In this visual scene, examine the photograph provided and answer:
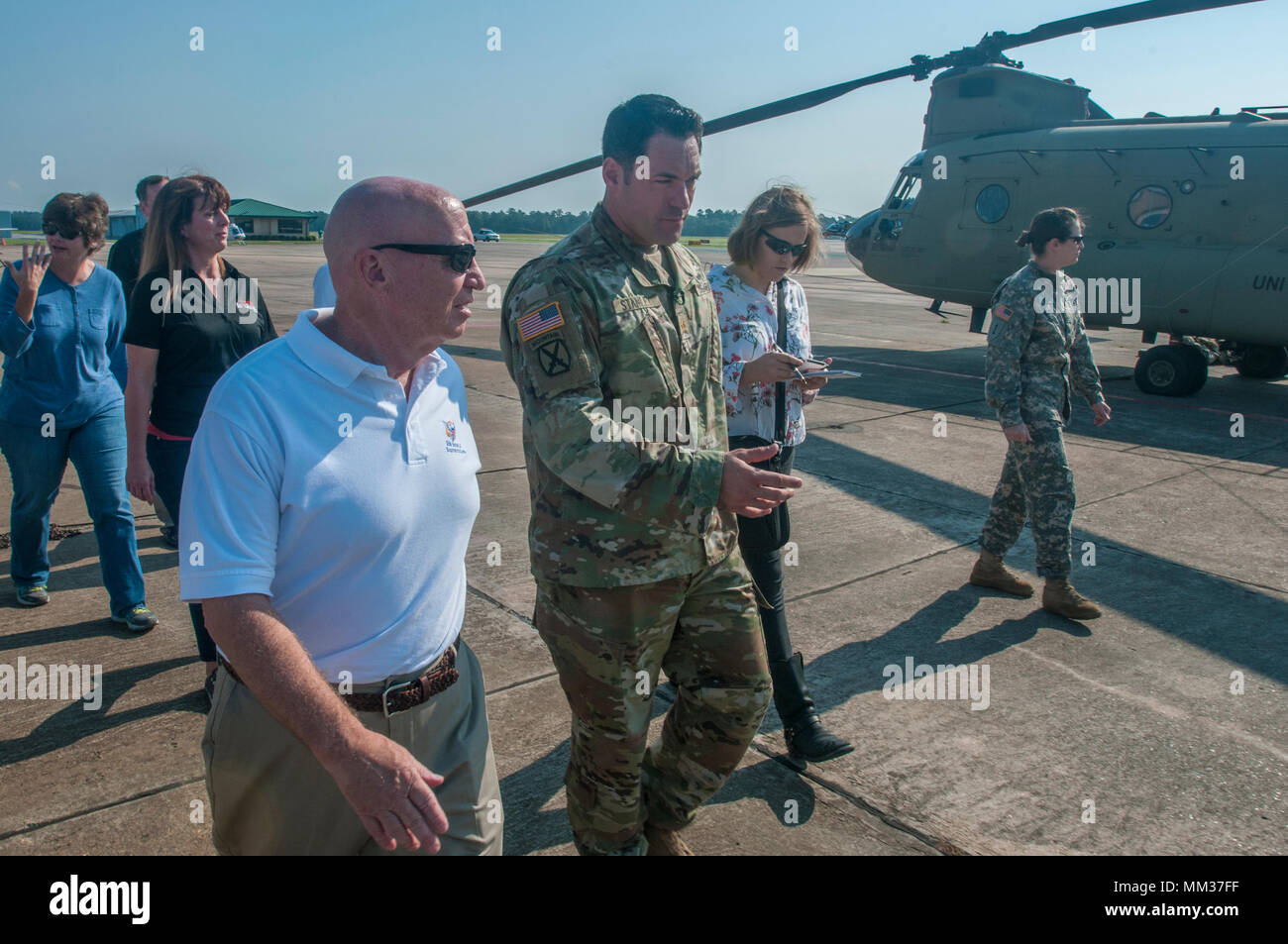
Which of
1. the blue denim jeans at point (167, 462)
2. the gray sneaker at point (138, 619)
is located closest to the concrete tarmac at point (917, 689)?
the gray sneaker at point (138, 619)

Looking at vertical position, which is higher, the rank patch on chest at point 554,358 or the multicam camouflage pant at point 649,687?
the rank patch on chest at point 554,358

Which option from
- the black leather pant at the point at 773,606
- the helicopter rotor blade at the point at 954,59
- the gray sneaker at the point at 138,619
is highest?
the helicopter rotor blade at the point at 954,59

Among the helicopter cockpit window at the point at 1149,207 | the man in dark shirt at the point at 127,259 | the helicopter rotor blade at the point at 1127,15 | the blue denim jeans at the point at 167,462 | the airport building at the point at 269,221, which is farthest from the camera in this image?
the airport building at the point at 269,221

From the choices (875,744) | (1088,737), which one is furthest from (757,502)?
(1088,737)

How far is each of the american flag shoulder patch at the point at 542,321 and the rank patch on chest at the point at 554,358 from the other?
3cm

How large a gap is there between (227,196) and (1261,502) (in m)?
6.69

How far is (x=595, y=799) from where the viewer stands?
7.77 feet

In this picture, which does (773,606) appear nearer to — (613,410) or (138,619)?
(613,410)

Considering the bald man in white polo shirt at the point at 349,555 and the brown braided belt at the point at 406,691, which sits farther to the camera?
the brown braided belt at the point at 406,691

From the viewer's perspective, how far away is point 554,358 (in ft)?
6.94

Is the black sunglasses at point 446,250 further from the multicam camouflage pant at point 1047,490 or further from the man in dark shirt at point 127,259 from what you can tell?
the man in dark shirt at point 127,259

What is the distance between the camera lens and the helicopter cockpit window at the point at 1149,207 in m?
10.2

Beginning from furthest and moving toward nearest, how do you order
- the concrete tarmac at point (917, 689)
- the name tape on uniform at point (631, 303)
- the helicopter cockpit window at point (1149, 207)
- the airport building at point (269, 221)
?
the airport building at point (269, 221) < the helicopter cockpit window at point (1149, 207) < the concrete tarmac at point (917, 689) < the name tape on uniform at point (631, 303)

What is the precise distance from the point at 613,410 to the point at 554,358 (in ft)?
0.68
